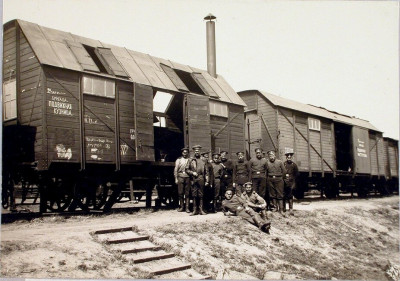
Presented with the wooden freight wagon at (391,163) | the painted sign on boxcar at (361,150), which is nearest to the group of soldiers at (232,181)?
the painted sign on boxcar at (361,150)

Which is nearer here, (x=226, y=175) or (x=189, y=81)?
(x=226, y=175)

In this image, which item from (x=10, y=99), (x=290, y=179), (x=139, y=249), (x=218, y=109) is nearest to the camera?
(x=139, y=249)

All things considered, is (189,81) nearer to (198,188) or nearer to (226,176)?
(226,176)

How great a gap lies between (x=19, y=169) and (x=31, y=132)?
991 mm

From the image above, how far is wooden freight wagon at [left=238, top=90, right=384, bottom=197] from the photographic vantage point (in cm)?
1808

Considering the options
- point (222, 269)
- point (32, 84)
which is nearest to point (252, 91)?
point (32, 84)

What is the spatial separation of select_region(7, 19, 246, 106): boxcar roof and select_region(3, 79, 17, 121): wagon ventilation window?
131 centimetres

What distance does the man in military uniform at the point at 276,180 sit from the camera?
39.1ft

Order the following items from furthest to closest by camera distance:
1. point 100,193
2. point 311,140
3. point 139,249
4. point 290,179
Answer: point 311,140
point 290,179
point 100,193
point 139,249

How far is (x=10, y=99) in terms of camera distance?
11062 mm

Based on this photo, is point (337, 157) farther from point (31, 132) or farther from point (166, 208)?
point (31, 132)

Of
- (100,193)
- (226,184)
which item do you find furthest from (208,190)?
(100,193)

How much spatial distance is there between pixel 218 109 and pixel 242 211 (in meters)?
5.52

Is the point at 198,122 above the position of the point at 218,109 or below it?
below
